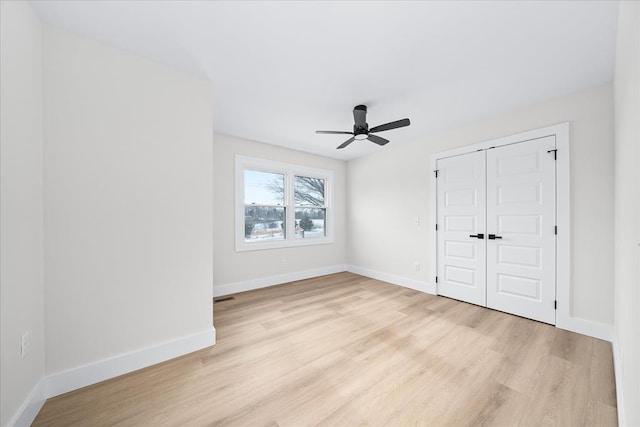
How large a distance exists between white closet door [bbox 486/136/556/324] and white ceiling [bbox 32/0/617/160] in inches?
26.4

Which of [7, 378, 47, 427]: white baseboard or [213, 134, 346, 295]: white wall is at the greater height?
[213, 134, 346, 295]: white wall

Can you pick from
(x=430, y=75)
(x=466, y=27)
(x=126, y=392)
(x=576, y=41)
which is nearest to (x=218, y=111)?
(x=430, y=75)

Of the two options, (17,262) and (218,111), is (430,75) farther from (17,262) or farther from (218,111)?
(17,262)

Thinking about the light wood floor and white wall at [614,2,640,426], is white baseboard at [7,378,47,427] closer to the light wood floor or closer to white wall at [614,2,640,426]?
the light wood floor

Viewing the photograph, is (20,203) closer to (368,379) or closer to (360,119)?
(368,379)


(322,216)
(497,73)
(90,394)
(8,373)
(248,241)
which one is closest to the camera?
(8,373)

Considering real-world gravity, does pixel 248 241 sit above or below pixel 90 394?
above

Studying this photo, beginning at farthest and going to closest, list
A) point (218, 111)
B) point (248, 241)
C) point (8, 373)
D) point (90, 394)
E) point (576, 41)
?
point (248, 241), point (218, 111), point (576, 41), point (90, 394), point (8, 373)

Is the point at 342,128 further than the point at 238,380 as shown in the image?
Yes

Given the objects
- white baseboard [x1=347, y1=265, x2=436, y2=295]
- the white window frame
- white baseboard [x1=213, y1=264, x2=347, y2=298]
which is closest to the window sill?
the white window frame

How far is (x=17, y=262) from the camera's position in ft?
4.42

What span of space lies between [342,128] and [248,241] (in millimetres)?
2402

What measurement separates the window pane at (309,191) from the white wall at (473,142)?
2.27 feet

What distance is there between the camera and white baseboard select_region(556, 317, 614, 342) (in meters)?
2.31
